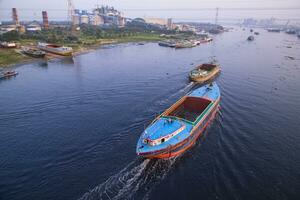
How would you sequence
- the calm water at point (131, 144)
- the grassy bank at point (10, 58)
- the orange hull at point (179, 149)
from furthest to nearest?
the grassy bank at point (10, 58) < the orange hull at point (179, 149) < the calm water at point (131, 144)

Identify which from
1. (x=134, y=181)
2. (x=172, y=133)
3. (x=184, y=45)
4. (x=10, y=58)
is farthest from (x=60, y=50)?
(x=134, y=181)

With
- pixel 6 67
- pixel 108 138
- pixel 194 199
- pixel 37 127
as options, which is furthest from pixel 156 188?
pixel 6 67

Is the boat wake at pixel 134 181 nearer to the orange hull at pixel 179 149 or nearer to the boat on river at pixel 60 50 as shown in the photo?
the orange hull at pixel 179 149

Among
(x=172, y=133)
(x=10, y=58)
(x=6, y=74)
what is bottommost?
(x=6, y=74)

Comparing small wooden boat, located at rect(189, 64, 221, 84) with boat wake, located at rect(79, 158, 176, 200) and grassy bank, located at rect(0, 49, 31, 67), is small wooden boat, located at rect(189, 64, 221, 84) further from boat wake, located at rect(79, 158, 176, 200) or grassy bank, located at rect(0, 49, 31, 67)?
grassy bank, located at rect(0, 49, 31, 67)

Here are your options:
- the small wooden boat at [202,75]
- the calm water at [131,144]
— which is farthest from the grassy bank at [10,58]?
the small wooden boat at [202,75]

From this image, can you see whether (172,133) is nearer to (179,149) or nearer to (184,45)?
(179,149)

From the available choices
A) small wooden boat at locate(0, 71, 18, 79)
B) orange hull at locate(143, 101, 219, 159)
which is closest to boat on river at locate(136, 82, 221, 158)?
orange hull at locate(143, 101, 219, 159)
